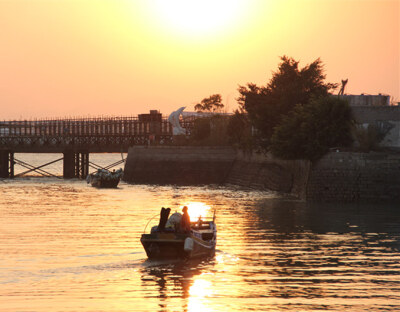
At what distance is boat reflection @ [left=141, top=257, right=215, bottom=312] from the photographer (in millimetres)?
24766

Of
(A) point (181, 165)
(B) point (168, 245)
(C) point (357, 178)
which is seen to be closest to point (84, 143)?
(A) point (181, 165)

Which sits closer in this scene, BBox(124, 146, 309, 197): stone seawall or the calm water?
the calm water

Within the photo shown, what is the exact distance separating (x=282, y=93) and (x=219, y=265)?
58.0 meters

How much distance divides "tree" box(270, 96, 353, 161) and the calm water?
13.5 metres

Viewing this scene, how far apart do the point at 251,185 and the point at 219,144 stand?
2399 centimetres

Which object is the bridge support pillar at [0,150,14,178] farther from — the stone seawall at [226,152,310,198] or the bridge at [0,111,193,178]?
the stone seawall at [226,152,310,198]

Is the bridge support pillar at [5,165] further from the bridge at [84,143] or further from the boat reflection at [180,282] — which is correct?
the boat reflection at [180,282]

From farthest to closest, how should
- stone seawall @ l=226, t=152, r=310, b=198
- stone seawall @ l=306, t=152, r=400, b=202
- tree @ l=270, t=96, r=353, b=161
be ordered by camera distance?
stone seawall @ l=226, t=152, r=310, b=198
tree @ l=270, t=96, r=353, b=161
stone seawall @ l=306, t=152, r=400, b=202

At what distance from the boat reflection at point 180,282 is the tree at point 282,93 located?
55.7 metres

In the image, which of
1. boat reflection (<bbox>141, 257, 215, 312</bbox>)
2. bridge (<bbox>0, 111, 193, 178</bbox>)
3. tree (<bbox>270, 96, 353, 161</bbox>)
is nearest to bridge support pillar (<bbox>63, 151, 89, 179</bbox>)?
bridge (<bbox>0, 111, 193, 178</bbox>)

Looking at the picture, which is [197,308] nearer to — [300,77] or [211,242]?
[211,242]

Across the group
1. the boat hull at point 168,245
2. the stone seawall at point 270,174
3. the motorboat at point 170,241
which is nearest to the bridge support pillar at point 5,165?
the stone seawall at point 270,174

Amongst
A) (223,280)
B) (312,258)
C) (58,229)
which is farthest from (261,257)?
(58,229)

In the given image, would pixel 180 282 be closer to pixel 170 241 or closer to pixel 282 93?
pixel 170 241
